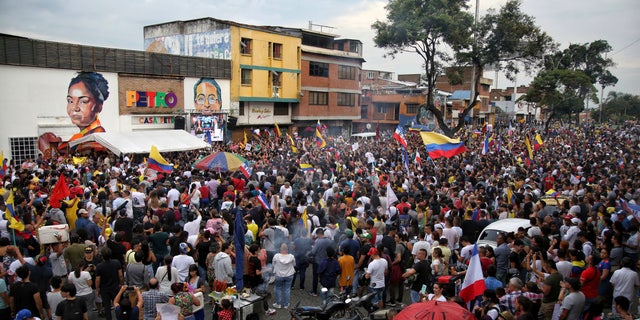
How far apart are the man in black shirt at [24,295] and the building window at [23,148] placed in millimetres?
19701

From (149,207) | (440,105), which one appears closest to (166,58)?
(149,207)

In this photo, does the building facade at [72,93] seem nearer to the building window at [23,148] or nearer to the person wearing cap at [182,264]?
the building window at [23,148]

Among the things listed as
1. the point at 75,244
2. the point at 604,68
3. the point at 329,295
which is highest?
the point at 604,68

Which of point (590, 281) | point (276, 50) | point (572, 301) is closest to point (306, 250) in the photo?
point (572, 301)

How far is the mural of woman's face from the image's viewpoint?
82.2 ft

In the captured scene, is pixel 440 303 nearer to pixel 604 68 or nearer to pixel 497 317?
pixel 497 317

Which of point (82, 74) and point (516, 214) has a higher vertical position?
point (82, 74)

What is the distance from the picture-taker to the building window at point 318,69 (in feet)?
137

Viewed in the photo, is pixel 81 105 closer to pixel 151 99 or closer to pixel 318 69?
pixel 151 99

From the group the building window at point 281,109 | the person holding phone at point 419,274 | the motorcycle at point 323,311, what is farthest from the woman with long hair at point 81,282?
the building window at point 281,109

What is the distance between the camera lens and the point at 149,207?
11.2 meters

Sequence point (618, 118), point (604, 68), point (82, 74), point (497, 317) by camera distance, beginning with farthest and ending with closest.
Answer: point (618, 118) → point (604, 68) → point (82, 74) → point (497, 317)

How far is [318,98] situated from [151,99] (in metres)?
17.3

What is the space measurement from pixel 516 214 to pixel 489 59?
21612mm
